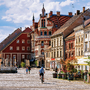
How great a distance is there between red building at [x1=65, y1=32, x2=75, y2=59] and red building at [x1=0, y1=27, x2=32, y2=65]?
1666 inches

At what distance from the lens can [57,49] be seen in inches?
2911

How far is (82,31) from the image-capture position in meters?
53.2

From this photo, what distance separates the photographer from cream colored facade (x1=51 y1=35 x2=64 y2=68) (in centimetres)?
7125

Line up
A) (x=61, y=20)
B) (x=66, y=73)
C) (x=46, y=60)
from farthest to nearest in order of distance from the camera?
1. (x=61, y=20)
2. (x=46, y=60)
3. (x=66, y=73)

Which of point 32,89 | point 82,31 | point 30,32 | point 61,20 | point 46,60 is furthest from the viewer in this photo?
point 30,32

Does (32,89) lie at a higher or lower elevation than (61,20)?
lower

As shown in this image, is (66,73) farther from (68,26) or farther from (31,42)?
(31,42)

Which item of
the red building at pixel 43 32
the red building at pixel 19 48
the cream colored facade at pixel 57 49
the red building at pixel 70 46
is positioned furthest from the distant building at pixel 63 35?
the red building at pixel 19 48

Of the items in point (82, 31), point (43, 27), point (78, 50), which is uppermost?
point (43, 27)

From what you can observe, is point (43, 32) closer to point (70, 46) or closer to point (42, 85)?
point (70, 46)

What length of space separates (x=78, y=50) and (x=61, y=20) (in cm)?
4249

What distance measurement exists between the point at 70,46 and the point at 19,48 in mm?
46811

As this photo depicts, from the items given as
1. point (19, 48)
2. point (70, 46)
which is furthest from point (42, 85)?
point (19, 48)

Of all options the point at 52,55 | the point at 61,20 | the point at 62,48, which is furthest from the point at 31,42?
the point at 62,48
